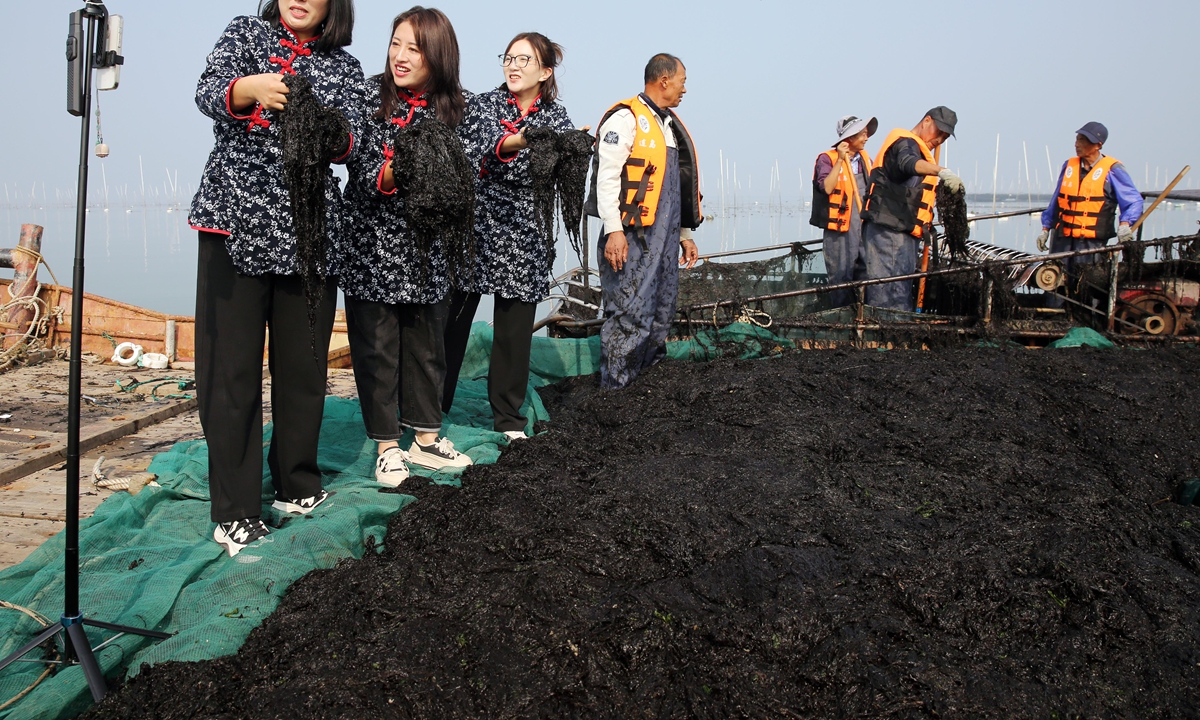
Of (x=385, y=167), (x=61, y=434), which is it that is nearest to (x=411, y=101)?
(x=385, y=167)

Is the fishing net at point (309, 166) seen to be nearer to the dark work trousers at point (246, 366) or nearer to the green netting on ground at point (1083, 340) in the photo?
the dark work trousers at point (246, 366)

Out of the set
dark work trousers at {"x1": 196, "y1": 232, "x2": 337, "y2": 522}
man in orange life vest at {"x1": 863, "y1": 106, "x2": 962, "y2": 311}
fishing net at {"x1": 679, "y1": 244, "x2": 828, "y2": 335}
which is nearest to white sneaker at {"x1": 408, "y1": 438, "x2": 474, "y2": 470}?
dark work trousers at {"x1": 196, "y1": 232, "x2": 337, "y2": 522}

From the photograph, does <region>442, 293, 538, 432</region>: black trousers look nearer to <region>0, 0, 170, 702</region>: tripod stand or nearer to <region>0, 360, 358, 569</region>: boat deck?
<region>0, 360, 358, 569</region>: boat deck

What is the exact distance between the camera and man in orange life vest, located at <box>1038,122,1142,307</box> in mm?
6711

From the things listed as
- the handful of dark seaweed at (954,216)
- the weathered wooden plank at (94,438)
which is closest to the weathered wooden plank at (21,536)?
the weathered wooden plank at (94,438)

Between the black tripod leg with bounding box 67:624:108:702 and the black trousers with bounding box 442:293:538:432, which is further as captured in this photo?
the black trousers with bounding box 442:293:538:432

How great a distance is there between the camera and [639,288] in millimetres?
4613

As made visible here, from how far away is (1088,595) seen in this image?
2.27m

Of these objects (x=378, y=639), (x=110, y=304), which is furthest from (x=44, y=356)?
(x=378, y=639)

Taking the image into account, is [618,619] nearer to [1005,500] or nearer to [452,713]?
[452,713]

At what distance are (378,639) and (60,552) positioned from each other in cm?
114

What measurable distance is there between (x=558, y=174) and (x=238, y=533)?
1.97 metres

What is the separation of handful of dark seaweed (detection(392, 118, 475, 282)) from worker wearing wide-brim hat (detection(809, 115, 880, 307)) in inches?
169

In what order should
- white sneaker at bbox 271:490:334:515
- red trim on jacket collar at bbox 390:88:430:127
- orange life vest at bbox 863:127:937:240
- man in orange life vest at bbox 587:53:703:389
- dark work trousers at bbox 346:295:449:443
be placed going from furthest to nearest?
orange life vest at bbox 863:127:937:240
man in orange life vest at bbox 587:53:703:389
dark work trousers at bbox 346:295:449:443
red trim on jacket collar at bbox 390:88:430:127
white sneaker at bbox 271:490:334:515
